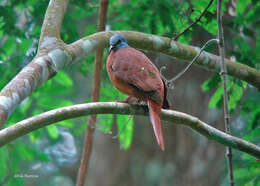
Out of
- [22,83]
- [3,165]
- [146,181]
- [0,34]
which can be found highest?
[0,34]

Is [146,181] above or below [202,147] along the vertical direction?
below

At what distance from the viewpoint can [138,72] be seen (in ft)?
11.0

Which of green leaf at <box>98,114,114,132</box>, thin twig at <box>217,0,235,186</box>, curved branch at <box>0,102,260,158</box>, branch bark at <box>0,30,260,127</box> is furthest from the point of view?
green leaf at <box>98,114,114,132</box>

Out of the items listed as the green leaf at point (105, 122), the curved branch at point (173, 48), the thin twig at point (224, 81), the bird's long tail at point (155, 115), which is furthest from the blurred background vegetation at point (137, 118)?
the bird's long tail at point (155, 115)

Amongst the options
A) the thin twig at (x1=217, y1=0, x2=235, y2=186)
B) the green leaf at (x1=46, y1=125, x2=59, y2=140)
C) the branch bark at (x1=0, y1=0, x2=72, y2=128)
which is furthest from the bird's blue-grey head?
the green leaf at (x1=46, y1=125, x2=59, y2=140)

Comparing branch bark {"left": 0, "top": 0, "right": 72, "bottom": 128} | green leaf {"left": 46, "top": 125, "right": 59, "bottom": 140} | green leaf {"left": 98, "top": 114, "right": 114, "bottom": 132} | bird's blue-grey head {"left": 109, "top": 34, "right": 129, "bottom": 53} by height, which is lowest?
green leaf {"left": 46, "top": 125, "right": 59, "bottom": 140}

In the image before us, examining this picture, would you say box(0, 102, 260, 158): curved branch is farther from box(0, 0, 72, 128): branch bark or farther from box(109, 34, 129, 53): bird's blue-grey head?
box(109, 34, 129, 53): bird's blue-grey head

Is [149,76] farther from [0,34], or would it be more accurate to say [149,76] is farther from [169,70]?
[169,70]

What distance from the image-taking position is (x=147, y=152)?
7.48 metres

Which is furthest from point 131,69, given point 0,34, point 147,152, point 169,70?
point 147,152

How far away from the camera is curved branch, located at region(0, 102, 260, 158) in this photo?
90.3 inches

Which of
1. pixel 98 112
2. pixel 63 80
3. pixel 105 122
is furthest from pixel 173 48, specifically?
pixel 63 80

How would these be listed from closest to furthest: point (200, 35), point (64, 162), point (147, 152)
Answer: point (200, 35)
point (64, 162)
point (147, 152)

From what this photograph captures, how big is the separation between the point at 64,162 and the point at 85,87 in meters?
1.66
